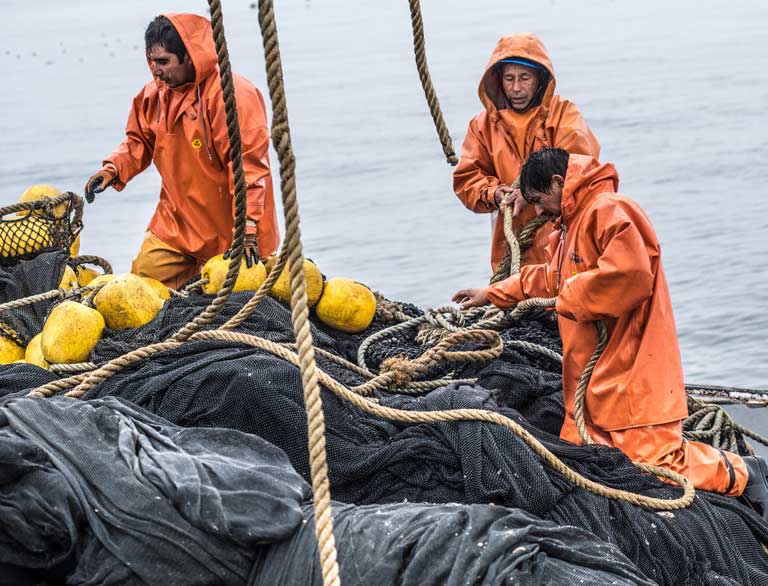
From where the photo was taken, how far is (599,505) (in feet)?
12.2

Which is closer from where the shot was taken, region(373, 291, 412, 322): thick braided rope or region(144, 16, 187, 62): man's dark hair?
region(373, 291, 412, 322): thick braided rope

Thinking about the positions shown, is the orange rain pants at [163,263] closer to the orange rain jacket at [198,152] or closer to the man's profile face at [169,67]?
the orange rain jacket at [198,152]

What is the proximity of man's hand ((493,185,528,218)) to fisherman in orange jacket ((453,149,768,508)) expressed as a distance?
A: 140cm

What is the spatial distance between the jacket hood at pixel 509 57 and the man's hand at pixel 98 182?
210 cm

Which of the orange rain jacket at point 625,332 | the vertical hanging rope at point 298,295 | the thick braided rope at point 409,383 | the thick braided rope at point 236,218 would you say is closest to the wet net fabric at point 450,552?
the vertical hanging rope at point 298,295

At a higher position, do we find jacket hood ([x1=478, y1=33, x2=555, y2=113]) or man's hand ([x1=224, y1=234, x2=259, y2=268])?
jacket hood ([x1=478, y1=33, x2=555, y2=113])

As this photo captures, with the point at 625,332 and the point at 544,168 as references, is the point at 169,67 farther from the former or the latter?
the point at 625,332

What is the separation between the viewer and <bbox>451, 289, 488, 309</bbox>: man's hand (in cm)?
538

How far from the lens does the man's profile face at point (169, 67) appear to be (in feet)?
19.7

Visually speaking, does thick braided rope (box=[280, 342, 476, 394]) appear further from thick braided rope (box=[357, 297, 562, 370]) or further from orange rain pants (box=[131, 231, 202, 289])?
orange rain pants (box=[131, 231, 202, 289])

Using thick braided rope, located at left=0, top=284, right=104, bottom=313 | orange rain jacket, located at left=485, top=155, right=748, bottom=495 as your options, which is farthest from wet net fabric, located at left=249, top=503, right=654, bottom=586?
thick braided rope, located at left=0, top=284, right=104, bottom=313

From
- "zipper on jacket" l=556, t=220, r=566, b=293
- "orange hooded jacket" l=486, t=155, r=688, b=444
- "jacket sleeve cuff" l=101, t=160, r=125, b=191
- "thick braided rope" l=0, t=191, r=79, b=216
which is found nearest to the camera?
"orange hooded jacket" l=486, t=155, r=688, b=444

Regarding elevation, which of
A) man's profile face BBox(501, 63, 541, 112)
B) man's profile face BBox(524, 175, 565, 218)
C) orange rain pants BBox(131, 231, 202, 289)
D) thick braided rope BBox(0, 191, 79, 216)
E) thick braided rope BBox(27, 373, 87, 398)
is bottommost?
orange rain pants BBox(131, 231, 202, 289)

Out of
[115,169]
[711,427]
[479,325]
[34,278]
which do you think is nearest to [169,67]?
[115,169]
